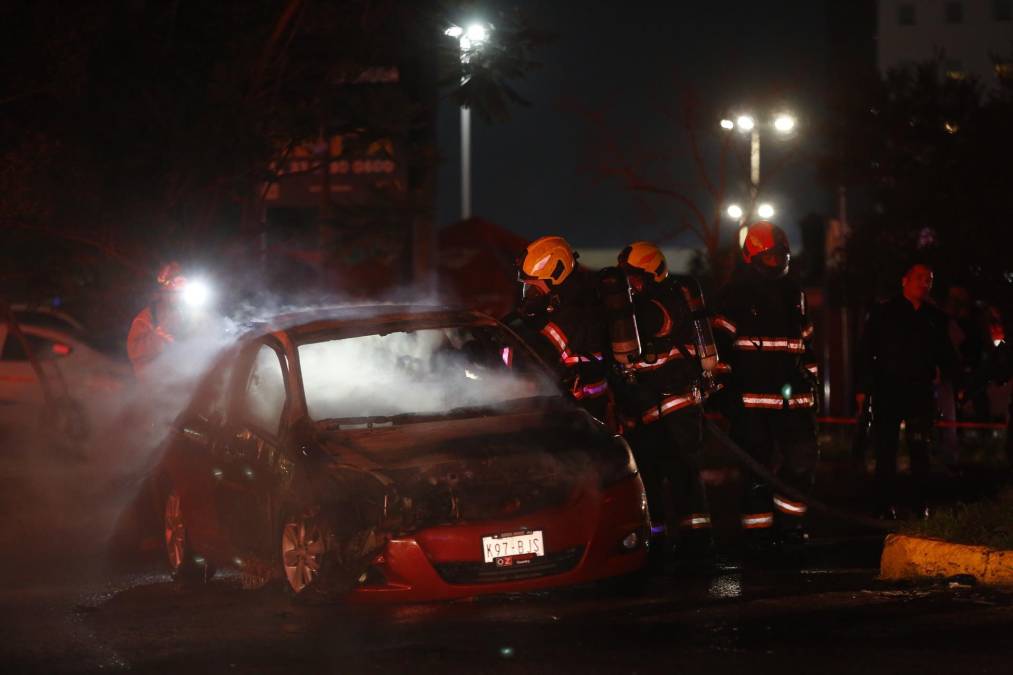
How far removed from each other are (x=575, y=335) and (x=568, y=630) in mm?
3001

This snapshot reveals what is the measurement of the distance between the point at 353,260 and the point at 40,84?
6792 mm

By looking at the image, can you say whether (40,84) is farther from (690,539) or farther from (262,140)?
(690,539)

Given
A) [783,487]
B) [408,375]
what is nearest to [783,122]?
[783,487]

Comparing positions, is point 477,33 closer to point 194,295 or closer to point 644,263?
point 194,295

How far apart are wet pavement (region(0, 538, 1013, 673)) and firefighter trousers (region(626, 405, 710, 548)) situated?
643mm

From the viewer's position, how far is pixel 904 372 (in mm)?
11383

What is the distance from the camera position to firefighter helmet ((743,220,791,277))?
1010 cm

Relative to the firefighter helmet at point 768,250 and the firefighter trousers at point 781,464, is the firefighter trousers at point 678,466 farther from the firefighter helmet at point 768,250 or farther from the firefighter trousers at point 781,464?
the firefighter helmet at point 768,250

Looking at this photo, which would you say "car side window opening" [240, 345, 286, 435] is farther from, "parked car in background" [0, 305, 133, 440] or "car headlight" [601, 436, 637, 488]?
"parked car in background" [0, 305, 133, 440]

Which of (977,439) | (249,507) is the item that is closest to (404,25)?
(977,439)

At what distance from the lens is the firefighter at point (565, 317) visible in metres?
9.91

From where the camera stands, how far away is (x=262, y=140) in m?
16.6

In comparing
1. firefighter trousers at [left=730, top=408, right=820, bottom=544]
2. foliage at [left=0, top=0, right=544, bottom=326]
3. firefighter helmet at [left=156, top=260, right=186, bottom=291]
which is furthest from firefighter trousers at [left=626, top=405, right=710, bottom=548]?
foliage at [left=0, top=0, right=544, bottom=326]

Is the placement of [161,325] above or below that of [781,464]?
above
